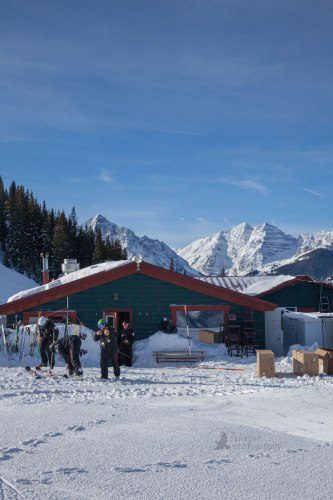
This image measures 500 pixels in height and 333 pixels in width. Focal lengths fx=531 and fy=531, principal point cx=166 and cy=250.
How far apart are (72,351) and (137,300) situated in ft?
29.1

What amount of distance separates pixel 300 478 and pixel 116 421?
10.1 feet

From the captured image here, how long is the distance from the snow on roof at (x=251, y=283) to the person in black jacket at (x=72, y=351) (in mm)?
19080

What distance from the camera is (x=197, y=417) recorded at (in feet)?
25.2

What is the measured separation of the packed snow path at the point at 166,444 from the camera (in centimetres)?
487

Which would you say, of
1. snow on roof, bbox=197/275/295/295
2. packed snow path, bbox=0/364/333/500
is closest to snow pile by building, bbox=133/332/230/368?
packed snow path, bbox=0/364/333/500

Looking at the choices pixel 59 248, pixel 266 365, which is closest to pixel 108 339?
pixel 266 365

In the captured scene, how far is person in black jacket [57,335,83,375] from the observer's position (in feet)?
43.3

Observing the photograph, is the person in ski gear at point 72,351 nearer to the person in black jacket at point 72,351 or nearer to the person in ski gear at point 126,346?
the person in black jacket at point 72,351

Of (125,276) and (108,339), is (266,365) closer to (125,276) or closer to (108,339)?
(108,339)

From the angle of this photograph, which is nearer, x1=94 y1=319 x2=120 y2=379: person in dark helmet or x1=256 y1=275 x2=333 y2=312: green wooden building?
x1=94 y1=319 x2=120 y2=379: person in dark helmet

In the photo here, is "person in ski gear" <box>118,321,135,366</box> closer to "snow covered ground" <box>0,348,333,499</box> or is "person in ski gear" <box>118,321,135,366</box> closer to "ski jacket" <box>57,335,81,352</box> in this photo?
"ski jacket" <box>57,335,81,352</box>

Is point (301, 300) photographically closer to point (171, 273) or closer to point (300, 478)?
point (171, 273)

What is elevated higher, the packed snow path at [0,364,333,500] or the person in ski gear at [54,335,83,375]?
the person in ski gear at [54,335,83,375]

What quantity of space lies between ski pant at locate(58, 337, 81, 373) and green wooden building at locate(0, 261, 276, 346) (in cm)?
815
